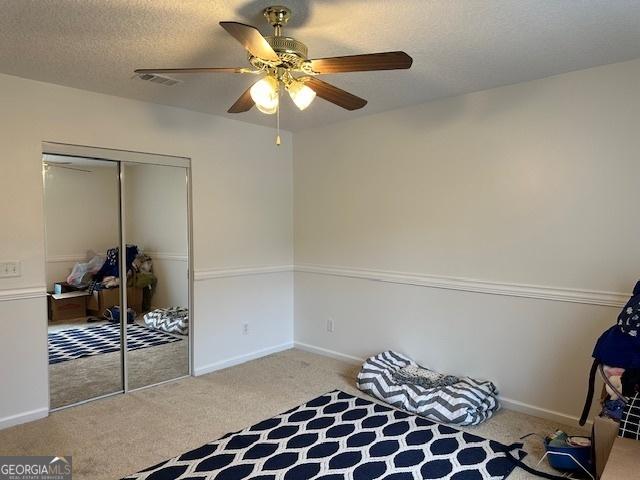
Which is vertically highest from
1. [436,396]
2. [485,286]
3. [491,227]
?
[491,227]

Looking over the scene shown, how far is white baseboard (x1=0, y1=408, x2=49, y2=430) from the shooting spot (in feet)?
9.36

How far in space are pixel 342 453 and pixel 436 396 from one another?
2.84 feet

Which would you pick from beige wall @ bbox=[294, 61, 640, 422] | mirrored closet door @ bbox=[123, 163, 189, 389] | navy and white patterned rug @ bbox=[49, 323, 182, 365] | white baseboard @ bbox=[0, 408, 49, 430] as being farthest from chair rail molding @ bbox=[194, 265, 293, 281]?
white baseboard @ bbox=[0, 408, 49, 430]

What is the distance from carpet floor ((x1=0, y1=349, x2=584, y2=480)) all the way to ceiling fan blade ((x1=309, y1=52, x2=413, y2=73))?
86.6 inches

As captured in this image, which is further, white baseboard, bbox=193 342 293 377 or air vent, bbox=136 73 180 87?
white baseboard, bbox=193 342 293 377

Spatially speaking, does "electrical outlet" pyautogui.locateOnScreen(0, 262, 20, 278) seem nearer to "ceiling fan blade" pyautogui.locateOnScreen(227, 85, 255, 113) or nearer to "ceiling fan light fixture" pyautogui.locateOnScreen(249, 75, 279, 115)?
"ceiling fan blade" pyautogui.locateOnScreen(227, 85, 255, 113)

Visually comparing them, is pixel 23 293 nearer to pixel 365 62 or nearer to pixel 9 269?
pixel 9 269

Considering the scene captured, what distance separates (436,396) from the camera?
3.04 meters

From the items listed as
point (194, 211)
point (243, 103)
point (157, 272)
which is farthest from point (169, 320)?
point (243, 103)

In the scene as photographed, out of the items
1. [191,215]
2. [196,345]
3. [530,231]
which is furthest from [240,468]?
[530,231]

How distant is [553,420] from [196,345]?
9.55ft

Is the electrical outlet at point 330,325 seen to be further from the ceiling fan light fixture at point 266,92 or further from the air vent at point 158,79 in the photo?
the ceiling fan light fixture at point 266,92

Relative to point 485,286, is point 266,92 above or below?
above

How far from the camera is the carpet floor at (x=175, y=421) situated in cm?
254
